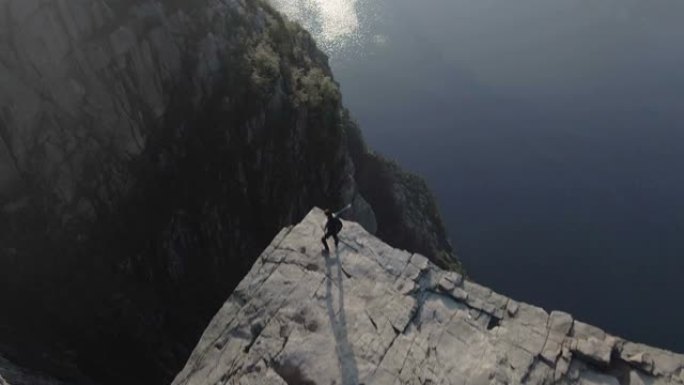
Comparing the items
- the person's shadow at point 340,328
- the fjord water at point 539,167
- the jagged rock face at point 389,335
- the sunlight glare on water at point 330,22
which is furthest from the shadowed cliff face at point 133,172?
the sunlight glare on water at point 330,22

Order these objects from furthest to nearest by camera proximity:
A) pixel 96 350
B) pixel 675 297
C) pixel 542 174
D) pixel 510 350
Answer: pixel 542 174 → pixel 675 297 → pixel 96 350 → pixel 510 350

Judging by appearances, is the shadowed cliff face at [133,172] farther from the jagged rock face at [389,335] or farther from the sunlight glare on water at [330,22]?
the sunlight glare on water at [330,22]

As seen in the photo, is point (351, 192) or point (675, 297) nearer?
point (351, 192)

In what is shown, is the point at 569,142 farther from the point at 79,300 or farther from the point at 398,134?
the point at 79,300

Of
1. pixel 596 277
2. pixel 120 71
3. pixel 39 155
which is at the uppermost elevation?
pixel 596 277

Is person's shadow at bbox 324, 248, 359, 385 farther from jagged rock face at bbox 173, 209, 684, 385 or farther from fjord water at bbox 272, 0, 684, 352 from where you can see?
fjord water at bbox 272, 0, 684, 352

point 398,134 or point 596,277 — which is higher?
point 398,134

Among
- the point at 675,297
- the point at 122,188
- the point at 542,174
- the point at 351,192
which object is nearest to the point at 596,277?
the point at 675,297
